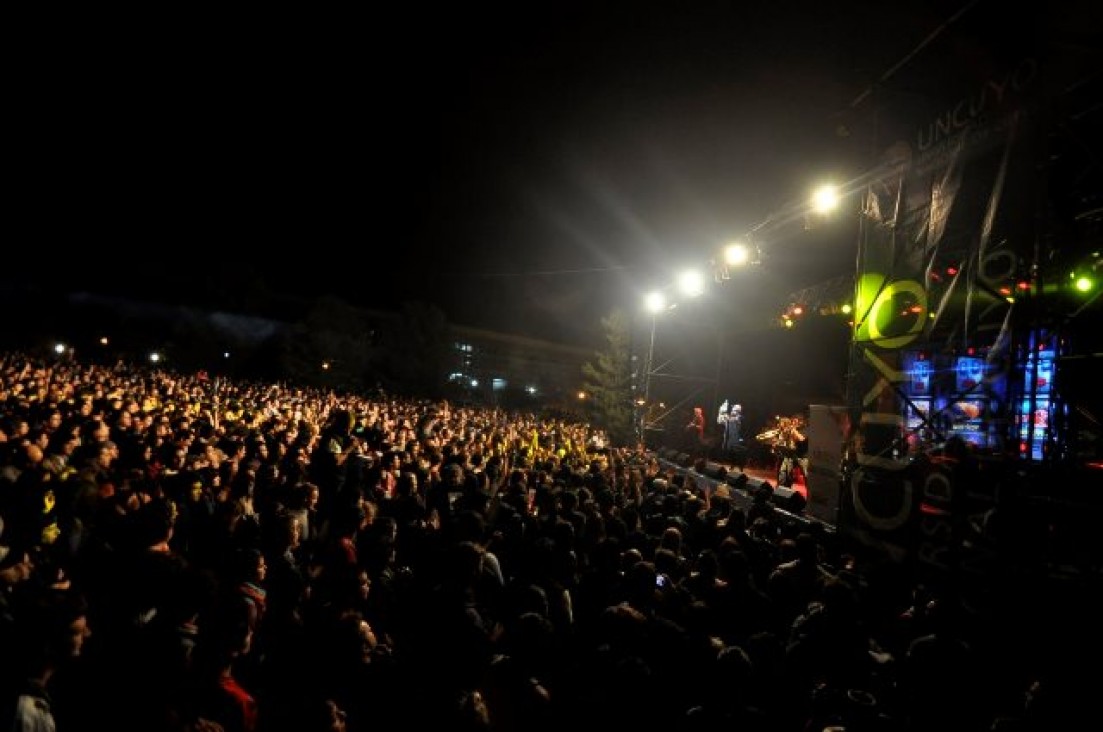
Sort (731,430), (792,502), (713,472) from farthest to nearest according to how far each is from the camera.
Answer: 1. (731,430)
2. (713,472)
3. (792,502)

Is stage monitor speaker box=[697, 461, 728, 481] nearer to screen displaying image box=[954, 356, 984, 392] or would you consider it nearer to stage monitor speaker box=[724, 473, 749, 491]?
stage monitor speaker box=[724, 473, 749, 491]

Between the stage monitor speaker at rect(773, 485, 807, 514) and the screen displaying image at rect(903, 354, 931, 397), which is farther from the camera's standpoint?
the screen displaying image at rect(903, 354, 931, 397)

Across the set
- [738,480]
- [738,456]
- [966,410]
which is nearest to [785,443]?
[738,456]

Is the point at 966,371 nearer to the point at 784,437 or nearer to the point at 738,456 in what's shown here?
the point at 784,437

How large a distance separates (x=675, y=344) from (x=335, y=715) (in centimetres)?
1858

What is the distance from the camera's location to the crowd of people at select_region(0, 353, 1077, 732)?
2615mm

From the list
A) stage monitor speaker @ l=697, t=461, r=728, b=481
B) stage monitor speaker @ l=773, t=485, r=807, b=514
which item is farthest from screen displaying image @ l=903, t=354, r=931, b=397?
stage monitor speaker @ l=697, t=461, r=728, b=481

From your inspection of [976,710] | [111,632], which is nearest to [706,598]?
[976,710]

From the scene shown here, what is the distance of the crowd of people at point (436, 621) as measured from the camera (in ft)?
8.58

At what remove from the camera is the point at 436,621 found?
10.5ft

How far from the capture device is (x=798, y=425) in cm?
1662

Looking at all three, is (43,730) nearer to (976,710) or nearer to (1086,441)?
(976,710)

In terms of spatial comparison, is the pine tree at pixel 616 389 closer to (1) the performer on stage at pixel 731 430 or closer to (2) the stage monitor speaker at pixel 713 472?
(1) the performer on stage at pixel 731 430

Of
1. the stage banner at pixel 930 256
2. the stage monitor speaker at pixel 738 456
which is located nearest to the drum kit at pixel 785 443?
the stage monitor speaker at pixel 738 456
